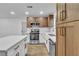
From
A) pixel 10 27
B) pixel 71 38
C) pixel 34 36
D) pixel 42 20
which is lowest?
pixel 34 36

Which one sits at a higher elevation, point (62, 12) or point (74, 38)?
point (62, 12)

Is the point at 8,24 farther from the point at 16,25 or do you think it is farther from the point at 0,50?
the point at 0,50

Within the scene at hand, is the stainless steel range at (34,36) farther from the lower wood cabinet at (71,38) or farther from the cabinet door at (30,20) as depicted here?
the lower wood cabinet at (71,38)

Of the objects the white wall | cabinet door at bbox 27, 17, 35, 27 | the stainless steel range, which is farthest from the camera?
cabinet door at bbox 27, 17, 35, 27

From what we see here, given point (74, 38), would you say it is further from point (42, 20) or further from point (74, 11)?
point (42, 20)

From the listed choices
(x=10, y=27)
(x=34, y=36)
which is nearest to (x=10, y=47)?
(x=10, y=27)

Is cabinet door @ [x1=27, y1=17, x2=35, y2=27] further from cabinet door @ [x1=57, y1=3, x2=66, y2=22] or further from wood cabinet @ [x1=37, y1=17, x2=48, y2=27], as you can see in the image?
cabinet door @ [x1=57, y1=3, x2=66, y2=22]

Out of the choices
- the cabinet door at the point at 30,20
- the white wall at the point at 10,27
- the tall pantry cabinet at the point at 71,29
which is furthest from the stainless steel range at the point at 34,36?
the tall pantry cabinet at the point at 71,29

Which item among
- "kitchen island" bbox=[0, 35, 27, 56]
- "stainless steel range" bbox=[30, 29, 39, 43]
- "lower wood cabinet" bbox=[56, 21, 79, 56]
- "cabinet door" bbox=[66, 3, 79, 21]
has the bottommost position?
"stainless steel range" bbox=[30, 29, 39, 43]

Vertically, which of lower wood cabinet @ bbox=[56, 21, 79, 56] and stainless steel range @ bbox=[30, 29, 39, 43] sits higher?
lower wood cabinet @ bbox=[56, 21, 79, 56]

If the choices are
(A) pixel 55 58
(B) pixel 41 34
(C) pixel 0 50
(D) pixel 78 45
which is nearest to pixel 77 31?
(D) pixel 78 45

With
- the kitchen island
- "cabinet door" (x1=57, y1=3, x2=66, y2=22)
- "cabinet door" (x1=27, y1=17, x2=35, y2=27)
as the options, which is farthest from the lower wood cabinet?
"cabinet door" (x1=27, y1=17, x2=35, y2=27)

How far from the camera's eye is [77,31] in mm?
1154

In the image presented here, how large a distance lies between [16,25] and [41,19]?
6.32 feet
